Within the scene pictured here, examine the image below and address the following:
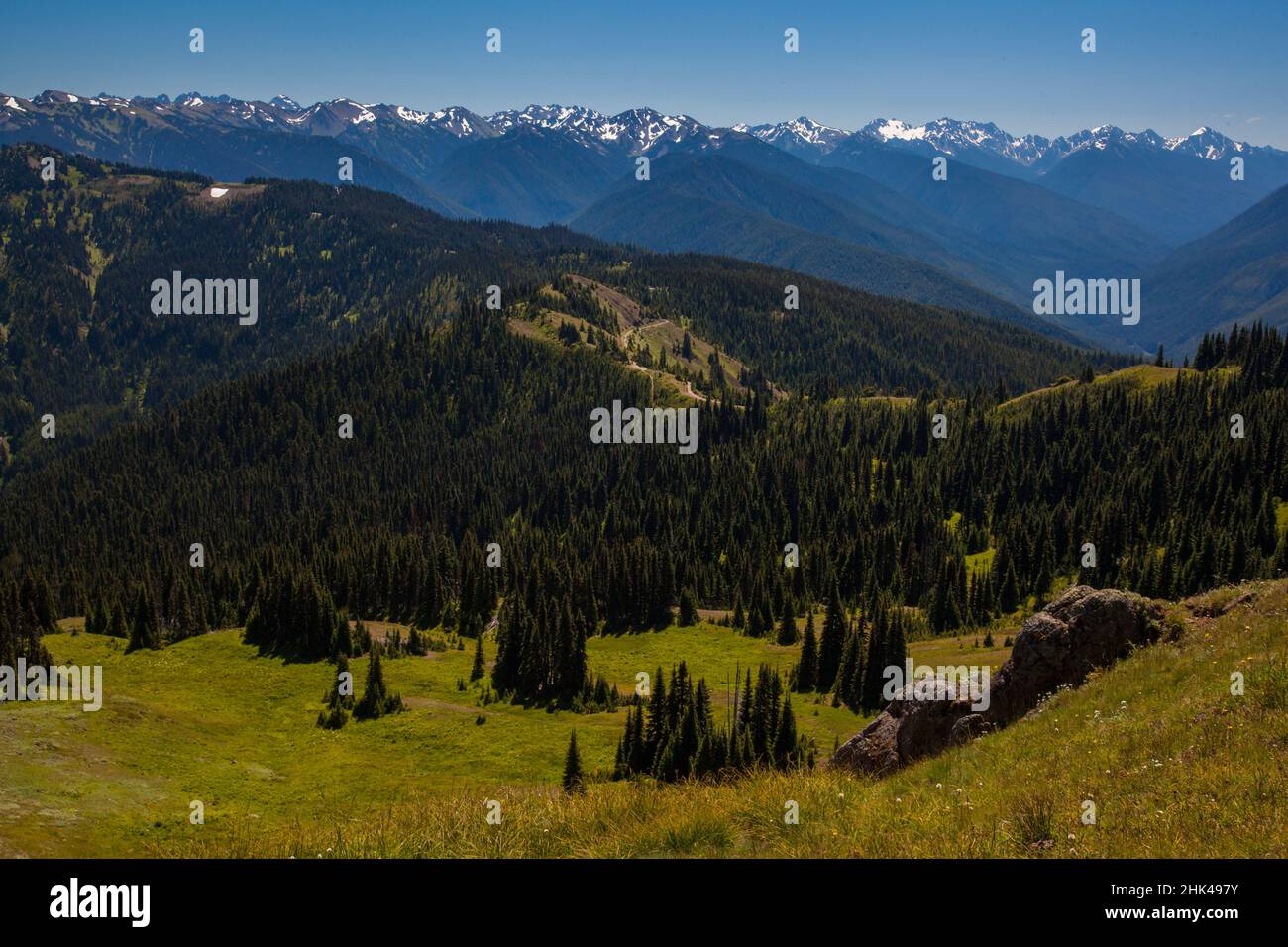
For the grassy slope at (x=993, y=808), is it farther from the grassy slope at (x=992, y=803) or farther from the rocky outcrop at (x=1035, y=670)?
the rocky outcrop at (x=1035, y=670)

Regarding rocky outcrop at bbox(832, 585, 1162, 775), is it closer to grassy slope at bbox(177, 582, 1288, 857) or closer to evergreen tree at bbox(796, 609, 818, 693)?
grassy slope at bbox(177, 582, 1288, 857)

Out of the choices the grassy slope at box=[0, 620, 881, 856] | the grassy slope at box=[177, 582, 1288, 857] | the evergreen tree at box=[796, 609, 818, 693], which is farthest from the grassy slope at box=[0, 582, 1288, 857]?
the evergreen tree at box=[796, 609, 818, 693]

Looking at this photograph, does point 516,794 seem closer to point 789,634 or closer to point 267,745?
point 267,745

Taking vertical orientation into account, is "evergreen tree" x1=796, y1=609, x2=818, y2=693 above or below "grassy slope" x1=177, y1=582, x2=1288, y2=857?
below

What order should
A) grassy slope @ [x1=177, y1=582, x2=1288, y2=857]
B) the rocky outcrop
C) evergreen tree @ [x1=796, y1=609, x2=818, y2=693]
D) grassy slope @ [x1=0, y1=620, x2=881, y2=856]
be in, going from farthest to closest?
evergreen tree @ [x1=796, y1=609, x2=818, y2=693], grassy slope @ [x1=0, y1=620, x2=881, y2=856], the rocky outcrop, grassy slope @ [x1=177, y1=582, x2=1288, y2=857]
